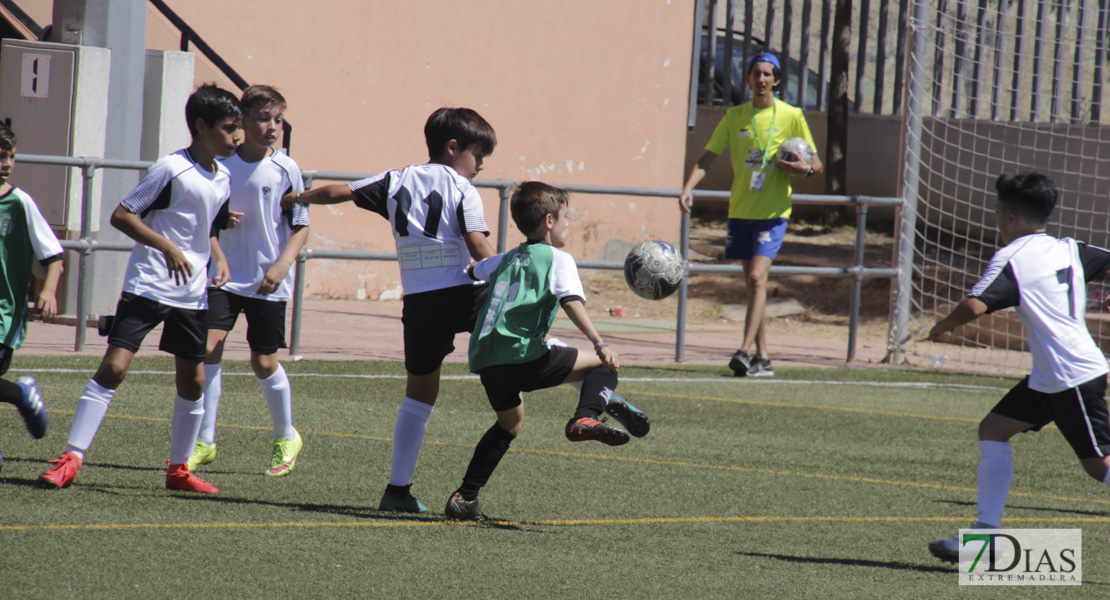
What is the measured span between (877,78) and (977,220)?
4.26 m

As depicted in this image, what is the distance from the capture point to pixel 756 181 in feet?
31.0

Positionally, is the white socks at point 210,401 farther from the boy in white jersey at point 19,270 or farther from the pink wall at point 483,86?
the pink wall at point 483,86

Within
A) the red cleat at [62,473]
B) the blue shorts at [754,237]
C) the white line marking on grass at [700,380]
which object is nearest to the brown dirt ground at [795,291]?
the white line marking on grass at [700,380]

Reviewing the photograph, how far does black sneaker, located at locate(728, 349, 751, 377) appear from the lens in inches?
377

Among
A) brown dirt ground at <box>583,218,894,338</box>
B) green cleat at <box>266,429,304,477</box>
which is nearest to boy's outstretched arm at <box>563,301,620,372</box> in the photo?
green cleat at <box>266,429,304,477</box>

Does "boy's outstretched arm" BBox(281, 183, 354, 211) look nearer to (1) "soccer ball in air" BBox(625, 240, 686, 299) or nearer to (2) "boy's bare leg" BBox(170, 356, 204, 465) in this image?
(2) "boy's bare leg" BBox(170, 356, 204, 465)

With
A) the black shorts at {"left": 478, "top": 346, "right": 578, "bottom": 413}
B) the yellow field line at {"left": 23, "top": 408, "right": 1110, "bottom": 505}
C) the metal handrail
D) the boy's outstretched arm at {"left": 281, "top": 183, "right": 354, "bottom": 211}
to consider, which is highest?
the metal handrail

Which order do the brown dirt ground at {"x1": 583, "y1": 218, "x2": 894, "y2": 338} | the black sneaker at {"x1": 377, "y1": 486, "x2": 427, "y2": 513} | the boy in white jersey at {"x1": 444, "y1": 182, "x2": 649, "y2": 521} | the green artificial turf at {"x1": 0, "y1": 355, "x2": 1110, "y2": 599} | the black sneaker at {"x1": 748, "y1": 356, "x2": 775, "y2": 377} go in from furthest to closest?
the brown dirt ground at {"x1": 583, "y1": 218, "x2": 894, "y2": 338} < the black sneaker at {"x1": 748, "y1": 356, "x2": 775, "y2": 377} < the black sneaker at {"x1": 377, "y1": 486, "x2": 427, "y2": 513} < the boy in white jersey at {"x1": 444, "y1": 182, "x2": 649, "y2": 521} < the green artificial turf at {"x1": 0, "y1": 355, "x2": 1110, "y2": 599}

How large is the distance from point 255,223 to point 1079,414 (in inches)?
132

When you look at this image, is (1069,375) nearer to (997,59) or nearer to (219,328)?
(219,328)

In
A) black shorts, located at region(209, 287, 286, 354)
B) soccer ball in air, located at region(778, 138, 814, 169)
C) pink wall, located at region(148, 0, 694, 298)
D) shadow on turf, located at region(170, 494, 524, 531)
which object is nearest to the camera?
shadow on turf, located at region(170, 494, 524, 531)

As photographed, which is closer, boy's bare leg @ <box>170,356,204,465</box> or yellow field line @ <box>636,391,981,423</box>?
boy's bare leg @ <box>170,356,204,465</box>

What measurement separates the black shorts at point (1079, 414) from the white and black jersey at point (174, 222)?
9.97 feet

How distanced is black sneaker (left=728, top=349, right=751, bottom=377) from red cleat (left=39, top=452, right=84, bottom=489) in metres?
5.63
